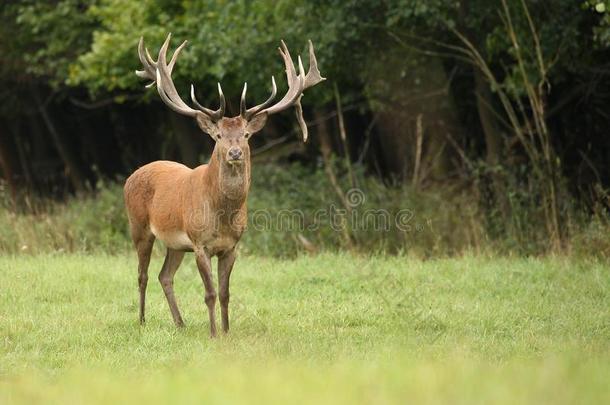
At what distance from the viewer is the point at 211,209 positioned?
9.45 m

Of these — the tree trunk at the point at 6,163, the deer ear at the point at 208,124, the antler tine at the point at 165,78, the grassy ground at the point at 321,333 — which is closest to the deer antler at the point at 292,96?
the deer ear at the point at 208,124

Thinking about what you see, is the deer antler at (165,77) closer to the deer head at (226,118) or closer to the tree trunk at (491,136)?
the deer head at (226,118)

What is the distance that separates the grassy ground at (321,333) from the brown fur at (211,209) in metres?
0.50

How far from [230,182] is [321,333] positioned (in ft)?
4.84

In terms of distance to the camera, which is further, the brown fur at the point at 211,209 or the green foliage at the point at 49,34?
the green foliage at the point at 49,34

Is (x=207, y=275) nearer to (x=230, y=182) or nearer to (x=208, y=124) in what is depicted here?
(x=230, y=182)

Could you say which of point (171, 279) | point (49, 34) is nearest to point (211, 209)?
point (171, 279)

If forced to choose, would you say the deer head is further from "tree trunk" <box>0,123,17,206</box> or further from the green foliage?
"tree trunk" <box>0,123,17,206</box>

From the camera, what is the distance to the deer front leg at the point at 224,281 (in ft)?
31.0

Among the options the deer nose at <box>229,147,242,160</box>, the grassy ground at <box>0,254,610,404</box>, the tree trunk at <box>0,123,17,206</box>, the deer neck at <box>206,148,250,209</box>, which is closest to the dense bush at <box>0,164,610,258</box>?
the grassy ground at <box>0,254,610,404</box>

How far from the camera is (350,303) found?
10.6m

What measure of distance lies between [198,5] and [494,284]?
9742 mm

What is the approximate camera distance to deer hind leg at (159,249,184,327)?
9.91m

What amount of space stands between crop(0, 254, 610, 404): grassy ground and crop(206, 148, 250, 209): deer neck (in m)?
1.12
